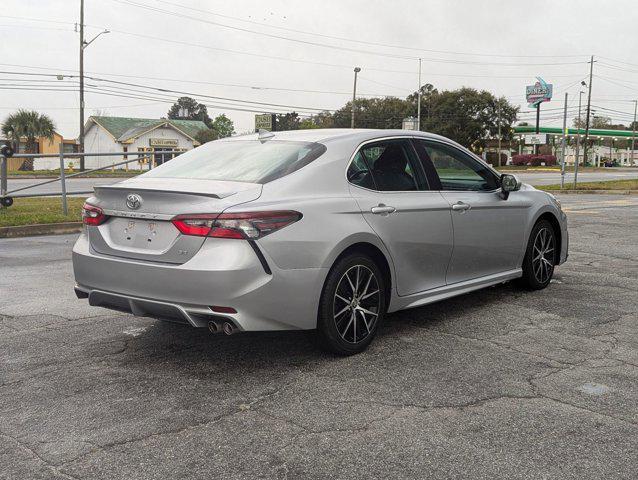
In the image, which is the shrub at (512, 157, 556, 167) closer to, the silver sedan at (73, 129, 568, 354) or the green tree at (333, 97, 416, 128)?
the green tree at (333, 97, 416, 128)

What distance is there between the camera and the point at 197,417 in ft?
12.0

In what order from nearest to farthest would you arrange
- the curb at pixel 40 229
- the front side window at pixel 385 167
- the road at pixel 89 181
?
1. the front side window at pixel 385 167
2. the curb at pixel 40 229
3. the road at pixel 89 181

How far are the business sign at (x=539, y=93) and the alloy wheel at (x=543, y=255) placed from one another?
98.0m

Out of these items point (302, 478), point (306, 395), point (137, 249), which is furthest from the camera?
point (137, 249)

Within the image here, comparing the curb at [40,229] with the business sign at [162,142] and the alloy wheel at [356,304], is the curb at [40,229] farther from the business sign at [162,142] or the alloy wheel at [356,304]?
the business sign at [162,142]

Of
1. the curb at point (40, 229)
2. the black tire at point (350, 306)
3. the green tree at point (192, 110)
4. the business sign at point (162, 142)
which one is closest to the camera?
the black tire at point (350, 306)

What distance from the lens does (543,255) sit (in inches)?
272

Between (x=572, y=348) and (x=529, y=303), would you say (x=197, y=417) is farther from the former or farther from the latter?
(x=529, y=303)

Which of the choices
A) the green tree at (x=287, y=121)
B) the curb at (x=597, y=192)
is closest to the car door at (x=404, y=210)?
the curb at (x=597, y=192)

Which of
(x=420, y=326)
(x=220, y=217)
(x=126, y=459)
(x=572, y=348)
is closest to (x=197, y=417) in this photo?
(x=126, y=459)

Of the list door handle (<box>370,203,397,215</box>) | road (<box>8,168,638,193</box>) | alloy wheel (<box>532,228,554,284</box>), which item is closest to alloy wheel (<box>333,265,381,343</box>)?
door handle (<box>370,203,397,215</box>)

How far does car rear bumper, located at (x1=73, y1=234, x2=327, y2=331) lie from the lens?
4.07 meters

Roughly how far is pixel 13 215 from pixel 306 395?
11.0 meters

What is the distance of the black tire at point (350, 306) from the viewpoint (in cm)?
451
